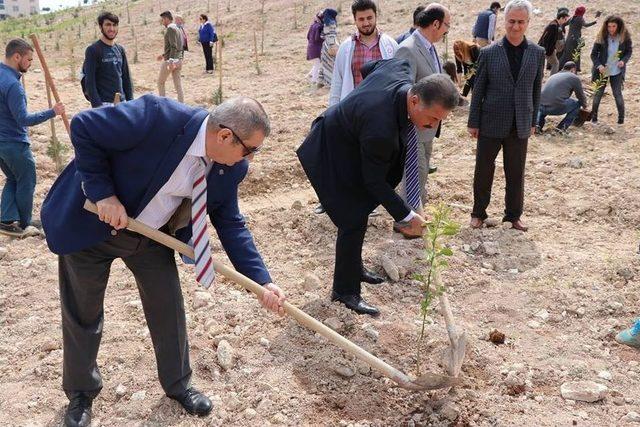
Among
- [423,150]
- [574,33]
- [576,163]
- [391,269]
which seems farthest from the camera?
[574,33]

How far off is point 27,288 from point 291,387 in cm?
212

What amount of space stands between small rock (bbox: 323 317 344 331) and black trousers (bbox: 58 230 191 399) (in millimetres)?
927

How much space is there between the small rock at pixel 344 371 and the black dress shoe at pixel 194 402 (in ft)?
2.19

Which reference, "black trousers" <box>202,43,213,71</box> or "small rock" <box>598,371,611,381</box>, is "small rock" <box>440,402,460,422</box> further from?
"black trousers" <box>202,43,213,71</box>

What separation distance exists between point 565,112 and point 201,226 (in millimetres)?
6306

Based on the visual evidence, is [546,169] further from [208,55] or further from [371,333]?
[208,55]

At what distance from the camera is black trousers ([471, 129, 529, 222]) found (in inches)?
180

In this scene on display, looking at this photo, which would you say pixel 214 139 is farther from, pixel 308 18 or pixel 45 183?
pixel 308 18

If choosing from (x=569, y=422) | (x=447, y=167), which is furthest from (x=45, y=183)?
(x=569, y=422)

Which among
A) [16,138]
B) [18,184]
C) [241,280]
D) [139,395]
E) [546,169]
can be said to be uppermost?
[16,138]

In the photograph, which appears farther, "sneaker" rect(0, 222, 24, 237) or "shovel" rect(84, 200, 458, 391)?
"sneaker" rect(0, 222, 24, 237)

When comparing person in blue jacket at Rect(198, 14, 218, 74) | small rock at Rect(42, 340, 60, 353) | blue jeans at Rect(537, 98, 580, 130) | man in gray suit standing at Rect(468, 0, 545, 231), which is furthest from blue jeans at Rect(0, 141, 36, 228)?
person in blue jacket at Rect(198, 14, 218, 74)

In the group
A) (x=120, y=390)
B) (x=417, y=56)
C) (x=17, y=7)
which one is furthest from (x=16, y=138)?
(x=17, y=7)

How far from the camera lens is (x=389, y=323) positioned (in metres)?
3.53
